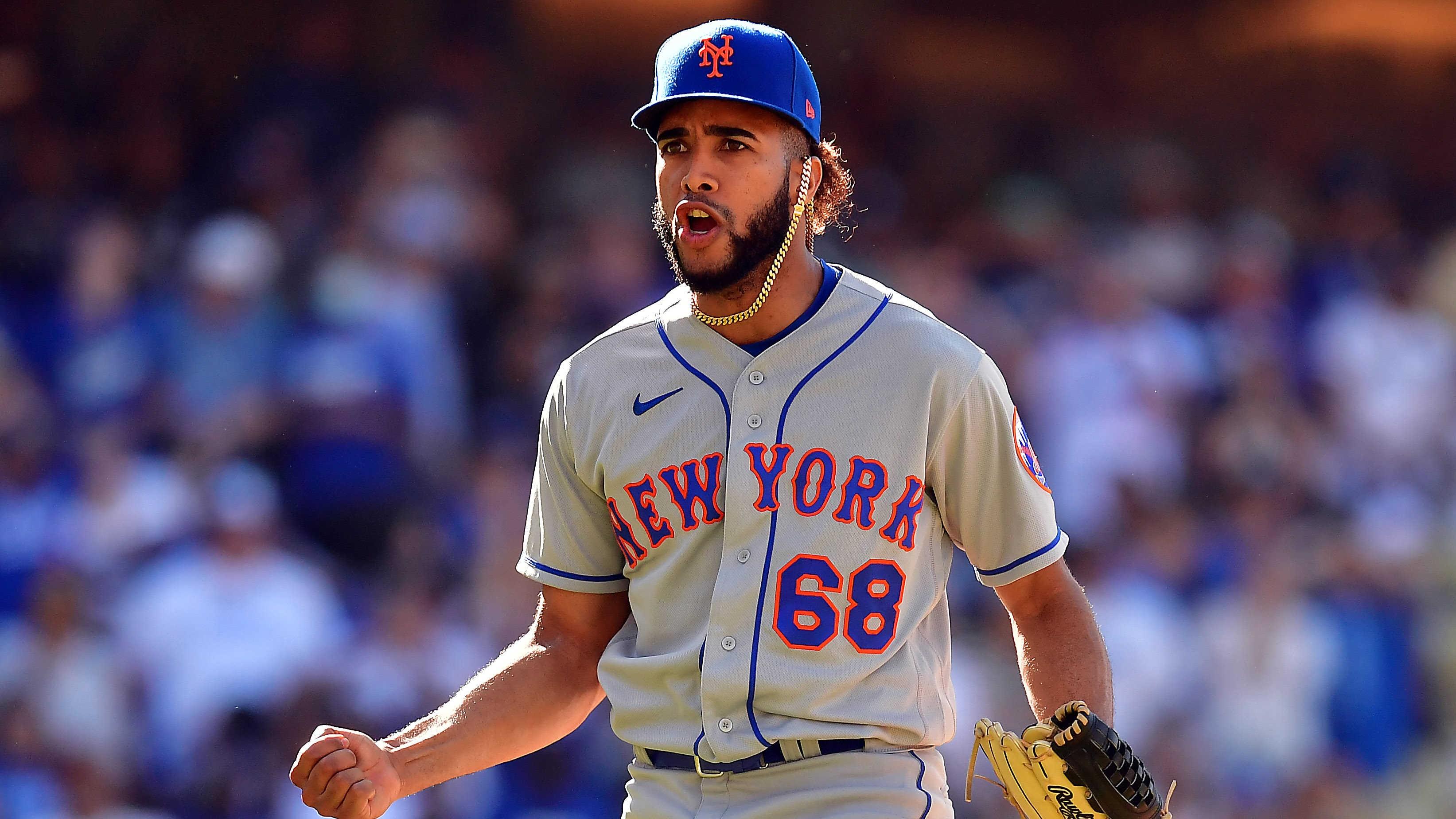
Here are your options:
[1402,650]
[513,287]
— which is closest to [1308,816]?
[1402,650]

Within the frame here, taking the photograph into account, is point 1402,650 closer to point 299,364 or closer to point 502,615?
point 502,615

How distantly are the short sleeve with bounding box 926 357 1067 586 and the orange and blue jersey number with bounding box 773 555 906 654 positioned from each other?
7.3 inches

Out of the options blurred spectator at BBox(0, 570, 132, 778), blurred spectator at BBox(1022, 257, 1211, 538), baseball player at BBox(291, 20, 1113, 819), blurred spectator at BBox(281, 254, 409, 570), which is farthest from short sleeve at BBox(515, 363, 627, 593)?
blurred spectator at BBox(1022, 257, 1211, 538)

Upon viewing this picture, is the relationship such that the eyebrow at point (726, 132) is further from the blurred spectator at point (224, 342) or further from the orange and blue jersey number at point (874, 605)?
the blurred spectator at point (224, 342)

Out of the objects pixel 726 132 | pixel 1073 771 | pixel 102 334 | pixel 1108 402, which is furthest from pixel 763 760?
pixel 1108 402

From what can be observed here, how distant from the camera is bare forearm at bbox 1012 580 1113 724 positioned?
105 inches

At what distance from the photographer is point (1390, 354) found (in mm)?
8156

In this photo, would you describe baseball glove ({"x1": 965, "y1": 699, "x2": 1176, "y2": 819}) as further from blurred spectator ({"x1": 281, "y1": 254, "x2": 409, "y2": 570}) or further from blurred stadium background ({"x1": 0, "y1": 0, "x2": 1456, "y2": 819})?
blurred spectator ({"x1": 281, "y1": 254, "x2": 409, "y2": 570})

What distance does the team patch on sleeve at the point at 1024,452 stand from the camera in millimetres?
2781

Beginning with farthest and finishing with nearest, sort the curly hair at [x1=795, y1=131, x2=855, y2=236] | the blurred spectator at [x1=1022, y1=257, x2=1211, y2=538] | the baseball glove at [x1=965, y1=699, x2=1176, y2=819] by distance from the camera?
1. the blurred spectator at [x1=1022, y1=257, x2=1211, y2=538]
2. the curly hair at [x1=795, y1=131, x2=855, y2=236]
3. the baseball glove at [x1=965, y1=699, x2=1176, y2=819]

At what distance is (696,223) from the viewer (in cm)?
285

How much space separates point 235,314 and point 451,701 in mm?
4109

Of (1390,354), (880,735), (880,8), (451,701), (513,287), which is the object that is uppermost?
(880,8)

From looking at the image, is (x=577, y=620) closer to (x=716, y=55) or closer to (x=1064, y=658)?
(x=1064, y=658)
